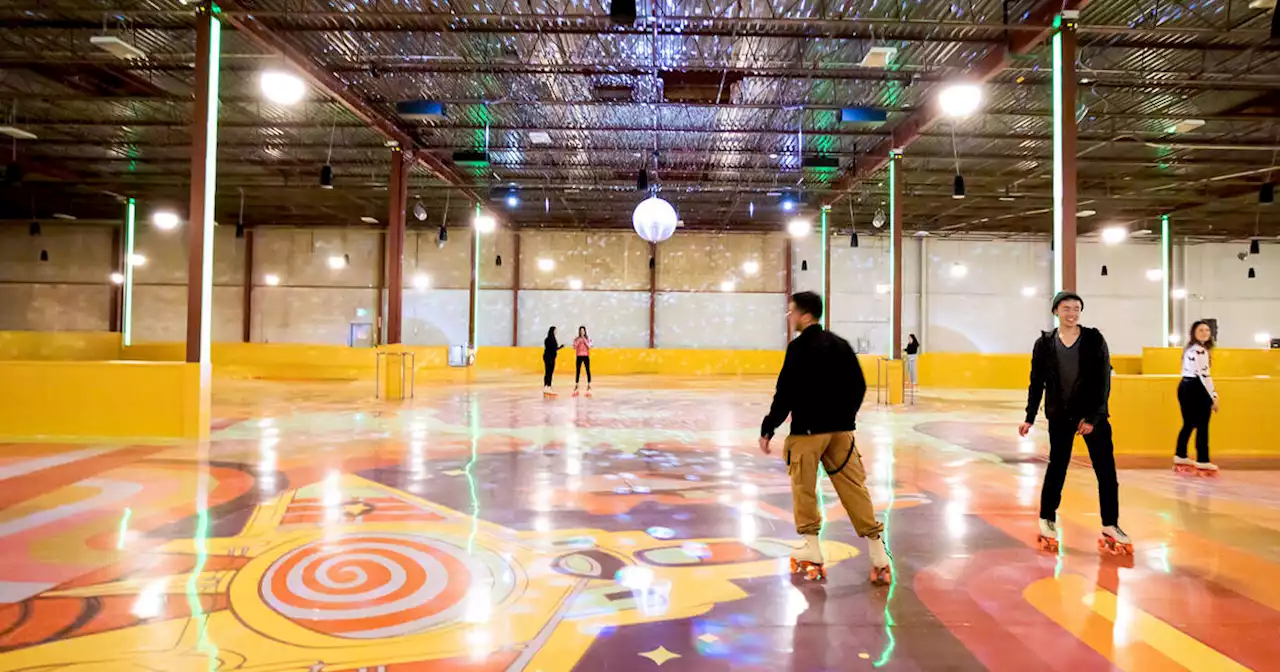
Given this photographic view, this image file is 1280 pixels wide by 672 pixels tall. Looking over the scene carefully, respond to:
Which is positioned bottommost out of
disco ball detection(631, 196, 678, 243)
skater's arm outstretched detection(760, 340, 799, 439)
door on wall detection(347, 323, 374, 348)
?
skater's arm outstretched detection(760, 340, 799, 439)

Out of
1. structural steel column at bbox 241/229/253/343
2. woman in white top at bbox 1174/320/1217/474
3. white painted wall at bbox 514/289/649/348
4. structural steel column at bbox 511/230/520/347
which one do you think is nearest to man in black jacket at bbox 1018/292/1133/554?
woman in white top at bbox 1174/320/1217/474

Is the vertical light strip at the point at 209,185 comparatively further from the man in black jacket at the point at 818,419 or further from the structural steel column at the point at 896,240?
the structural steel column at the point at 896,240

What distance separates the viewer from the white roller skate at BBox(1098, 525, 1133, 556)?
3754 millimetres

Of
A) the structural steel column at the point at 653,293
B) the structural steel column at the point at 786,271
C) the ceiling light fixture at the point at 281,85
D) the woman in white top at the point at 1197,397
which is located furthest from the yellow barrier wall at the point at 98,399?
the structural steel column at the point at 786,271

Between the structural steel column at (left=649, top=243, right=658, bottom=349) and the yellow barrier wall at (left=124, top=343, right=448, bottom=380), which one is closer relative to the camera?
the yellow barrier wall at (left=124, top=343, right=448, bottom=380)

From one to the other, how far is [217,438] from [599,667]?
7.04 metres

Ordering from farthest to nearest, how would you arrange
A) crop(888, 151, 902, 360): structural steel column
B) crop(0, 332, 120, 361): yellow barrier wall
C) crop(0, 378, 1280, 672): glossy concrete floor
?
crop(0, 332, 120, 361): yellow barrier wall < crop(888, 151, 902, 360): structural steel column < crop(0, 378, 1280, 672): glossy concrete floor

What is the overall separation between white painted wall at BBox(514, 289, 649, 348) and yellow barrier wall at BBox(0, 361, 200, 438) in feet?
54.3

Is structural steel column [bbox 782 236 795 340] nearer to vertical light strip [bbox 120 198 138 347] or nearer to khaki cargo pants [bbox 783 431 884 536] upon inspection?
khaki cargo pants [bbox 783 431 884 536]

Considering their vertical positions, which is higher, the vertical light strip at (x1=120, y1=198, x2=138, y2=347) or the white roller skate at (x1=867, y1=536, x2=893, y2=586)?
the vertical light strip at (x1=120, y1=198, x2=138, y2=347)

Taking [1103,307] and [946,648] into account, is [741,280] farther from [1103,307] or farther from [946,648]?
[946,648]

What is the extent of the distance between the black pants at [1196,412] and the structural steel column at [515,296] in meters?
20.3

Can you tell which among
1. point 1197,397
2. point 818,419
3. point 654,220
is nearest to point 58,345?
point 654,220

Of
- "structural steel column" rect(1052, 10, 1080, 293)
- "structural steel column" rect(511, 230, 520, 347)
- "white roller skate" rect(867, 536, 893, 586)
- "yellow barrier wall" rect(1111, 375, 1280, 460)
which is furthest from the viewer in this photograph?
"structural steel column" rect(511, 230, 520, 347)
